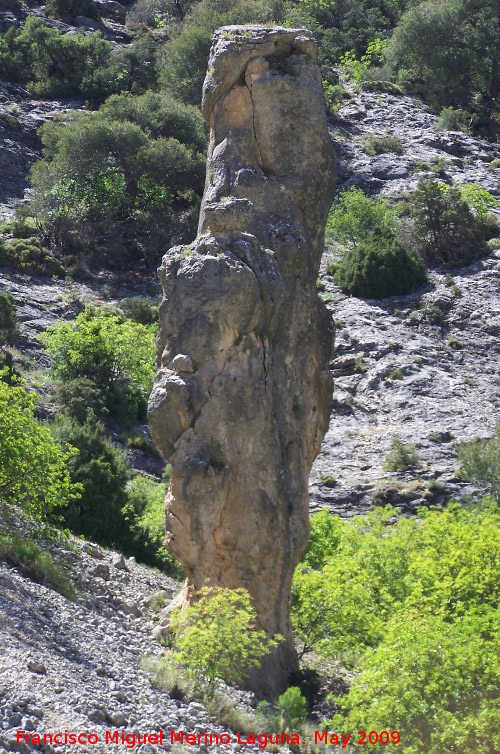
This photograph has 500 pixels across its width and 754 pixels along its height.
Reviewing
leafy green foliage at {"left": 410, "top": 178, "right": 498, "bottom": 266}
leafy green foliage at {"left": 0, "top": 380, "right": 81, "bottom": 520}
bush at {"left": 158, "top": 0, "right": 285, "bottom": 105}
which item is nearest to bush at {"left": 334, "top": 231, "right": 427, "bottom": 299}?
leafy green foliage at {"left": 410, "top": 178, "right": 498, "bottom": 266}

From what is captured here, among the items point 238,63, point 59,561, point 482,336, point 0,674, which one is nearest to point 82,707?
point 0,674

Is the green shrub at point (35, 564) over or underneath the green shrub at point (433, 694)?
underneath

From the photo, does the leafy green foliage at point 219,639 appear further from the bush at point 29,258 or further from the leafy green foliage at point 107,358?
the bush at point 29,258

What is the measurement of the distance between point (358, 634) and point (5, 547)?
6.83m

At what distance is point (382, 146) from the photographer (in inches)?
2388

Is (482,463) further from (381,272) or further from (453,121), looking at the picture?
(453,121)

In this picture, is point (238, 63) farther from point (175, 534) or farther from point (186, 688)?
point (186, 688)

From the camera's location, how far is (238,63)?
24.0m

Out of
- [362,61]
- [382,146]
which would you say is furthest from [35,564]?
[362,61]

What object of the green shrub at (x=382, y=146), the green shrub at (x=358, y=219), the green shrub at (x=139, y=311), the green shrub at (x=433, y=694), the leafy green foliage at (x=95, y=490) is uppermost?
the green shrub at (x=382, y=146)

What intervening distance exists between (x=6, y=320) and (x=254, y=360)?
970 inches

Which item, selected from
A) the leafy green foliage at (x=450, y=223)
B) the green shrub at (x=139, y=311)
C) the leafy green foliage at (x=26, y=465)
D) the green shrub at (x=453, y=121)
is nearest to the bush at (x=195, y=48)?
the green shrub at (x=453, y=121)

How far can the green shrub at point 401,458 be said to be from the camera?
3850 centimetres

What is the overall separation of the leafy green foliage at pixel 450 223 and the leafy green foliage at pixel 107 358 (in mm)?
16027
